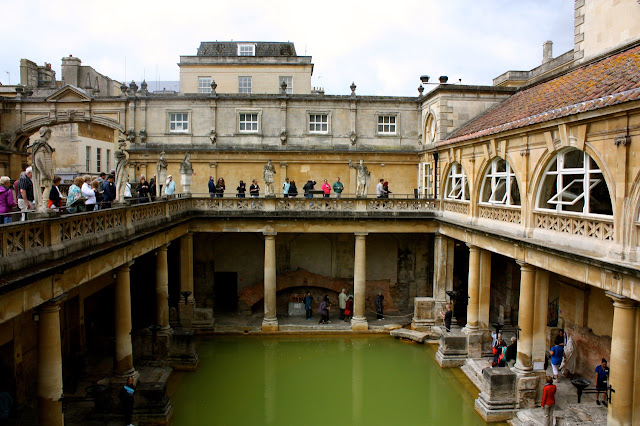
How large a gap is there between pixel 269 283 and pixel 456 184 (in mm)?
10147

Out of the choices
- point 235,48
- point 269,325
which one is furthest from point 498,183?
point 235,48

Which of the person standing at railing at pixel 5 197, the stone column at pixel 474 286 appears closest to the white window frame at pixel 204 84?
the stone column at pixel 474 286

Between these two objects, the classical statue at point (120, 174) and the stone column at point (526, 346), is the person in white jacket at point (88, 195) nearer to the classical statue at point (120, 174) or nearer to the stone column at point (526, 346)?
the classical statue at point (120, 174)

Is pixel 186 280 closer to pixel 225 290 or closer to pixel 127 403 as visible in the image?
pixel 225 290

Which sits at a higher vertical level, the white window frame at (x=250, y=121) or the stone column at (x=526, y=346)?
the white window frame at (x=250, y=121)

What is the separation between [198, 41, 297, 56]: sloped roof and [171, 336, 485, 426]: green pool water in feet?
81.8

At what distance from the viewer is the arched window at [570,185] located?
43.8ft

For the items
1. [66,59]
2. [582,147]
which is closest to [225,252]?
[66,59]

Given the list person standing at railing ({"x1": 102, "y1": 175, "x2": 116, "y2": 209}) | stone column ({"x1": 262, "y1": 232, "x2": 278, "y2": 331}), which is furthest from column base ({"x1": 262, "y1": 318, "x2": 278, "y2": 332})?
person standing at railing ({"x1": 102, "y1": 175, "x2": 116, "y2": 209})

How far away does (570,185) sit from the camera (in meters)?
14.1

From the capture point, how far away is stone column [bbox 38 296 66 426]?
1067 cm

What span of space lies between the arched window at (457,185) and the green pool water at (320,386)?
276 inches

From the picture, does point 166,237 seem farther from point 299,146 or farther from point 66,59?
point 66,59

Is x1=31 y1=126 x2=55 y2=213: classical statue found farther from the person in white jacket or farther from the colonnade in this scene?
the person in white jacket
